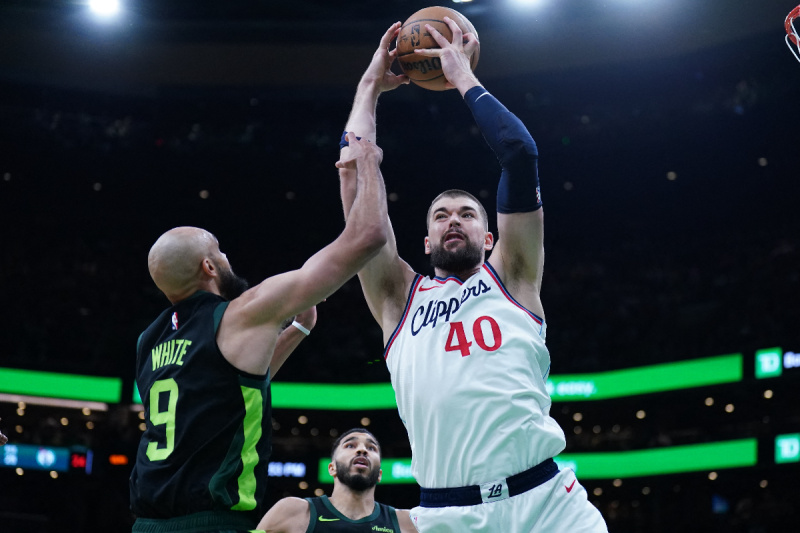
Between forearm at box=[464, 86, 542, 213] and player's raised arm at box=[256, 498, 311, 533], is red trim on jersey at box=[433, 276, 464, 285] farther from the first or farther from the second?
player's raised arm at box=[256, 498, 311, 533]

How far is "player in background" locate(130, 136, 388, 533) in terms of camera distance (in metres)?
3.25

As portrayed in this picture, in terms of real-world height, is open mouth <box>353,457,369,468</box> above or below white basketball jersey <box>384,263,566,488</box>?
above

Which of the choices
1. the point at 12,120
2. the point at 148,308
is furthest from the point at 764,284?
the point at 12,120

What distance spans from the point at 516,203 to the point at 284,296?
1130 mm

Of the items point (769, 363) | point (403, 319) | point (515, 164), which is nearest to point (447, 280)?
point (403, 319)

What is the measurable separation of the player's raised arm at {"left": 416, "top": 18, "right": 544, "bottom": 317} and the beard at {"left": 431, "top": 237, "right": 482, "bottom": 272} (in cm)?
9

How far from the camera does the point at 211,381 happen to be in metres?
3.37

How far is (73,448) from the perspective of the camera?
1833 cm

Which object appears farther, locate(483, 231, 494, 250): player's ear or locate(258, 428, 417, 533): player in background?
locate(258, 428, 417, 533): player in background

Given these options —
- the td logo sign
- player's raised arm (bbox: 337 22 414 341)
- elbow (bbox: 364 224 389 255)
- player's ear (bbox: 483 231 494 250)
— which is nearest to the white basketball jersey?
player's raised arm (bbox: 337 22 414 341)

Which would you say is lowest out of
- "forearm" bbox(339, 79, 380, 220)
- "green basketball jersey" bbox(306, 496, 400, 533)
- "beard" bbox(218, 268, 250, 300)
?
"green basketball jersey" bbox(306, 496, 400, 533)

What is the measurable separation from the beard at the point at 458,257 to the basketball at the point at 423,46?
1.04 meters

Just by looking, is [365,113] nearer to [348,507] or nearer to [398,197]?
[348,507]

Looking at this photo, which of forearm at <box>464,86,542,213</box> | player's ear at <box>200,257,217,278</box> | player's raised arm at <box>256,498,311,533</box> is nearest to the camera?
player's ear at <box>200,257,217,278</box>
